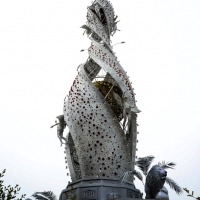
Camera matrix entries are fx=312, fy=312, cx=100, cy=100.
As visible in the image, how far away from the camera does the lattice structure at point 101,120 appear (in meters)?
12.5

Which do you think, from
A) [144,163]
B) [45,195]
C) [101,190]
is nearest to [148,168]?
[144,163]

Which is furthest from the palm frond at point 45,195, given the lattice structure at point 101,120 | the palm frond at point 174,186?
the palm frond at point 174,186

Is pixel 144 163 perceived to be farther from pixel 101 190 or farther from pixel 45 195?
pixel 45 195

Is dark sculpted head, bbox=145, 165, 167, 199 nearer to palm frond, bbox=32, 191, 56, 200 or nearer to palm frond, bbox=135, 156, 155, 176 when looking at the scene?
palm frond, bbox=135, 156, 155, 176

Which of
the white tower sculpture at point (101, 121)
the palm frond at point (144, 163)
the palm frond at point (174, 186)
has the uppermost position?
the white tower sculpture at point (101, 121)

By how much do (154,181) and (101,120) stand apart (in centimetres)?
352

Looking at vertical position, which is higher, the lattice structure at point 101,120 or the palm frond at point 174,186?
the lattice structure at point 101,120

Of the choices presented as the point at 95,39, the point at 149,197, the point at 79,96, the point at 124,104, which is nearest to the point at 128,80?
the point at 124,104

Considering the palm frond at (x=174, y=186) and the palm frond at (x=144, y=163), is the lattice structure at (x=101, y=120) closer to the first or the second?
the palm frond at (x=144, y=163)

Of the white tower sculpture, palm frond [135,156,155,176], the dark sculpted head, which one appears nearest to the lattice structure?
the white tower sculpture

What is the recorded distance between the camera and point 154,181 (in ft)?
34.1

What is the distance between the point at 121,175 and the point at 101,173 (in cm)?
81

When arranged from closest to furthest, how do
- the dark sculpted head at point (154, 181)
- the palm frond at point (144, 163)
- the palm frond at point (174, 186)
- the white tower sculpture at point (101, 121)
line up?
the dark sculpted head at point (154, 181) → the palm frond at point (174, 186) → the palm frond at point (144, 163) → the white tower sculpture at point (101, 121)

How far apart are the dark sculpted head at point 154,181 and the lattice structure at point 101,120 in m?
1.98
